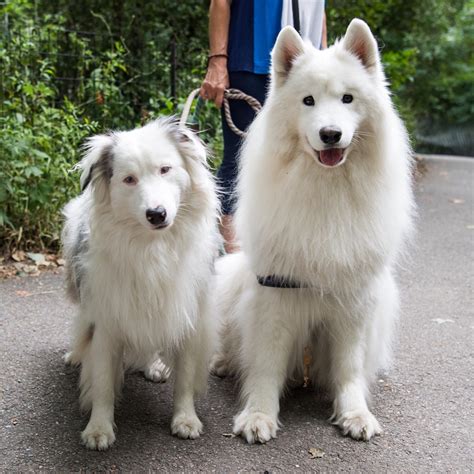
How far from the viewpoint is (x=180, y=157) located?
2668 mm

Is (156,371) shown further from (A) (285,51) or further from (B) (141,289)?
(A) (285,51)

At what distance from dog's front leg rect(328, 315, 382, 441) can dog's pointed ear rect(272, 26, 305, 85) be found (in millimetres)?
1164

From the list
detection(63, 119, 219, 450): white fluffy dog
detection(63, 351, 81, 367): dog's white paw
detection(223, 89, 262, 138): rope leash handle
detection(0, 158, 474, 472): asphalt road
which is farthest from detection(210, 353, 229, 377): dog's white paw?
detection(223, 89, 262, 138): rope leash handle

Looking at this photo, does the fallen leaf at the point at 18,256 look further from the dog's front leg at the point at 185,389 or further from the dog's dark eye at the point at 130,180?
the dog's dark eye at the point at 130,180

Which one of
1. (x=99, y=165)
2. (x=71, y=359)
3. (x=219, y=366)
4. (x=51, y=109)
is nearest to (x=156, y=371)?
(x=219, y=366)

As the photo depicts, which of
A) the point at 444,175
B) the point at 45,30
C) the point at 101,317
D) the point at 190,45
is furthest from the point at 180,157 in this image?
the point at 444,175

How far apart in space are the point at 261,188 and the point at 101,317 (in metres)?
0.93

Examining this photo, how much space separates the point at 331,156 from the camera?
257 cm

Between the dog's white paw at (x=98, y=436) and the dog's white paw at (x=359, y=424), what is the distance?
40.8 inches

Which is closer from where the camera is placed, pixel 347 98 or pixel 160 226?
pixel 160 226

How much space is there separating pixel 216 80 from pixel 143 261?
1.44 metres

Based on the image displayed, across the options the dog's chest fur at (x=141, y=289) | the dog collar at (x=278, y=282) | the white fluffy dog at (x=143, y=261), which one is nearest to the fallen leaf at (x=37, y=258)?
the white fluffy dog at (x=143, y=261)

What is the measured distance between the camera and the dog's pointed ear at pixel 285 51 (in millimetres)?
2680

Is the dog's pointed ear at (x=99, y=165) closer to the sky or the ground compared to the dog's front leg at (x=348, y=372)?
closer to the sky
